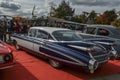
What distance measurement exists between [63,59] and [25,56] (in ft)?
10.2

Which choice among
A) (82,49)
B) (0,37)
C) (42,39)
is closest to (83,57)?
(82,49)

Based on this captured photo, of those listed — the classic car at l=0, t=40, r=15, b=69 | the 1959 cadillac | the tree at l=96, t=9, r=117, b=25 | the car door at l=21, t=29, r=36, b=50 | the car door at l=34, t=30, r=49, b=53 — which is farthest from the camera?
the tree at l=96, t=9, r=117, b=25

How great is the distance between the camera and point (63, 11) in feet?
211

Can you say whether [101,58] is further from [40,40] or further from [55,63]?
[40,40]

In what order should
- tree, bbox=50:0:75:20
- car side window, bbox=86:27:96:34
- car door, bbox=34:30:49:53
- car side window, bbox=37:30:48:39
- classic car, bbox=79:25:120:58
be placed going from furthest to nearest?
tree, bbox=50:0:75:20
car side window, bbox=86:27:96:34
classic car, bbox=79:25:120:58
car side window, bbox=37:30:48:39
car door, bbox=34:30:49:53

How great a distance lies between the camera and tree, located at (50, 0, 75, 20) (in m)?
63.2

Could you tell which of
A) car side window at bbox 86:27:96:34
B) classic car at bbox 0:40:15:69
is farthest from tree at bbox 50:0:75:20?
classic car at bbox 0:40:15:69

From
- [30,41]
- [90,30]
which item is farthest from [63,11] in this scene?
[30,41]

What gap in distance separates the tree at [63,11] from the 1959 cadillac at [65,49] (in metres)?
53.1

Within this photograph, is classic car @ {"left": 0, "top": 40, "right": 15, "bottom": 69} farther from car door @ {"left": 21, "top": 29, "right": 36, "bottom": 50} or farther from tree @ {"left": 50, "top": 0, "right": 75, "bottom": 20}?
tree @ {"left": 50, "top": 0, "right": 75, "bottom": 20}

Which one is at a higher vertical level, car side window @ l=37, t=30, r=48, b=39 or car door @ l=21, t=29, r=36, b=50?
car side window @ l=37, t=30, r=48, b=39

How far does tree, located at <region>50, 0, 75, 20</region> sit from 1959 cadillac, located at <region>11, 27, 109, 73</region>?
53126 millimetres

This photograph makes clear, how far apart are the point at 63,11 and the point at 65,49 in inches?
2258

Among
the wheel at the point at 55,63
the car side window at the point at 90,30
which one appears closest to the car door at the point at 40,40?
the wheel at the point at 55,63
